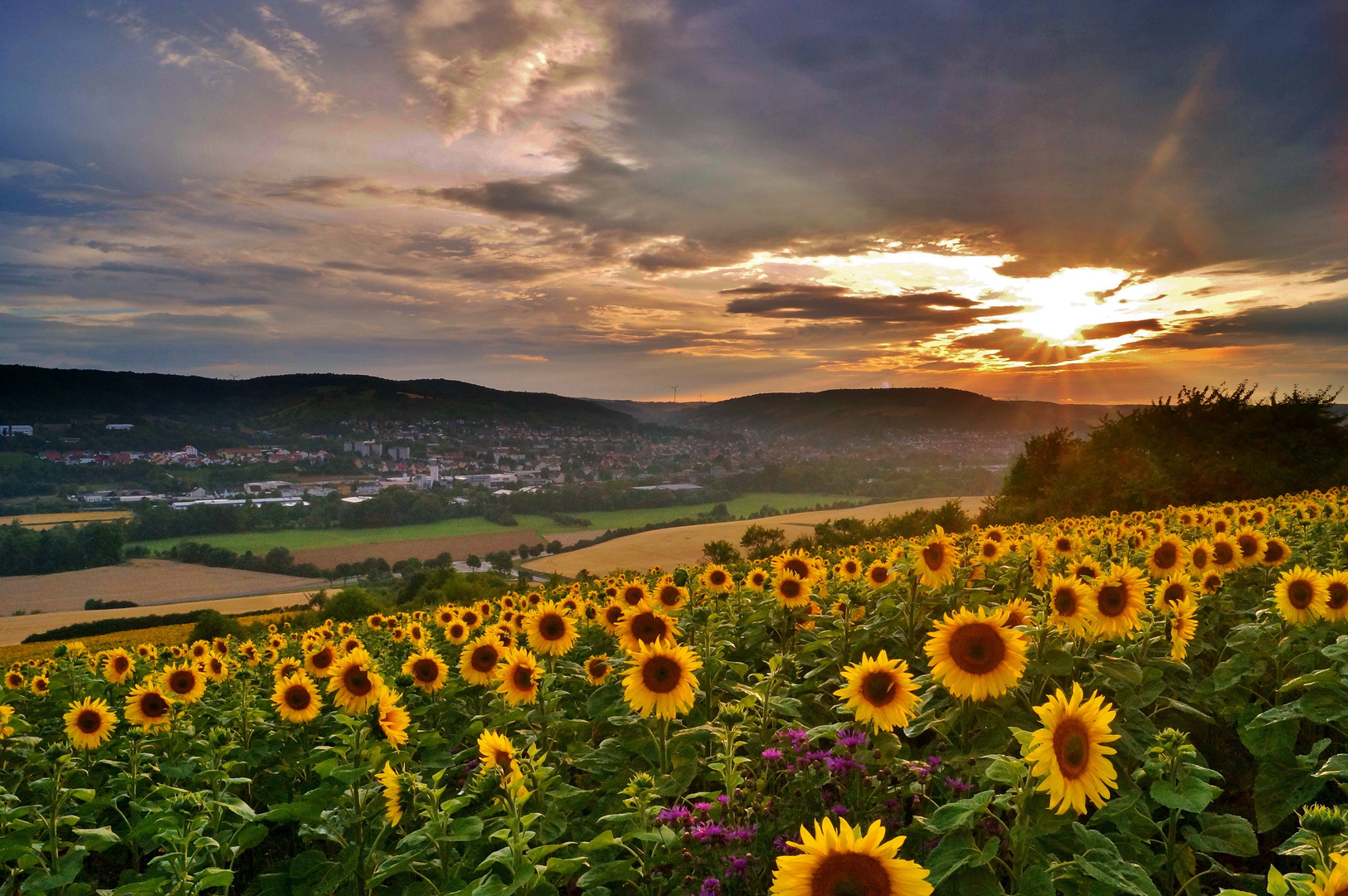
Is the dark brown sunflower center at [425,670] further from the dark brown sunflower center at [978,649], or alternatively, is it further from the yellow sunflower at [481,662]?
the dark brown sunflower center at [978,649]

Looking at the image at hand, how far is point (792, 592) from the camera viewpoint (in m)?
6.99

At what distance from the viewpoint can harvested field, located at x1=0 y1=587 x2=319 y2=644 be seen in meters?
54.7

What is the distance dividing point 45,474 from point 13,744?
6883 inches

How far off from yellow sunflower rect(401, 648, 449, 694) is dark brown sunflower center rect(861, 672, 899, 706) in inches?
139

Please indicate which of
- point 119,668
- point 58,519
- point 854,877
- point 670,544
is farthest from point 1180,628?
point 58,519

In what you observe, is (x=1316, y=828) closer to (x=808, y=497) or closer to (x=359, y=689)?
(x=359, y=689)

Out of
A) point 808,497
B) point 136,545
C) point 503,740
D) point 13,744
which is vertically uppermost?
point 503,740

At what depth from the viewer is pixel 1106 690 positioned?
4652 millimetres

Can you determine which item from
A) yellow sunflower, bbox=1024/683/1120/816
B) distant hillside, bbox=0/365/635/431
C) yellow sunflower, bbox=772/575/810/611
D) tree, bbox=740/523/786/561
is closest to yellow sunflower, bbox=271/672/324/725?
yellow sunflower, bbox=772/575/810/611

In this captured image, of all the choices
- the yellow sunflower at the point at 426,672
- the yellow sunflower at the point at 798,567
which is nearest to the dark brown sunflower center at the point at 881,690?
the yellow sunflower at the point at 798,567

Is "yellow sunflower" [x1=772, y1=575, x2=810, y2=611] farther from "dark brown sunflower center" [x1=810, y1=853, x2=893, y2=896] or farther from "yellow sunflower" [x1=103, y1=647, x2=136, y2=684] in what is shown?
"yellow sunflower" [x1=103, y1=647, x2=136, y2=684]

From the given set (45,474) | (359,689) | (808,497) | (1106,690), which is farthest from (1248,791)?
(45,474)

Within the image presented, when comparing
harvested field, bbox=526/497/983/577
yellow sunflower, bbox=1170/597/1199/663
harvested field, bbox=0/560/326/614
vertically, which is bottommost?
harvested field, bbox=0/560/326/614

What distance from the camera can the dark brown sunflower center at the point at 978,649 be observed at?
12.5 feet
